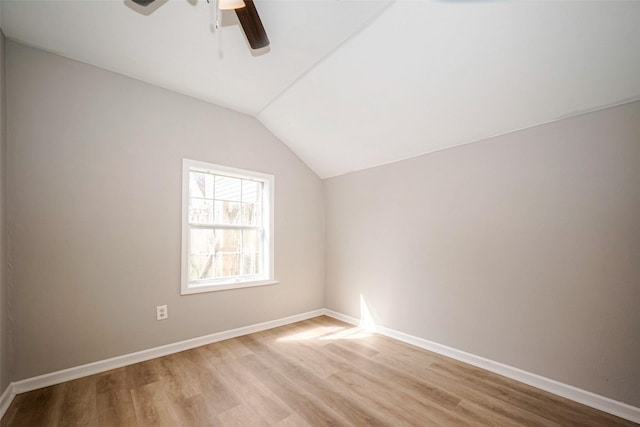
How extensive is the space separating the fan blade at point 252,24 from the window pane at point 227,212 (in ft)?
6.40

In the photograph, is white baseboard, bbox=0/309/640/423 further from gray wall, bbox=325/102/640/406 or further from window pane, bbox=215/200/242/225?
window pane, bbox=215/200/242/225

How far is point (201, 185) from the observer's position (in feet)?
10.1

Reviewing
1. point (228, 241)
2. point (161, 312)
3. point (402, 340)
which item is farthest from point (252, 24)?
point (402, 340)

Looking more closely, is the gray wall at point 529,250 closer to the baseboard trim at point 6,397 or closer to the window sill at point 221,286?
the window sill at point 221,286

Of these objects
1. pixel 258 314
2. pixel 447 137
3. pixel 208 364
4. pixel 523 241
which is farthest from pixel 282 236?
pixel 523 241

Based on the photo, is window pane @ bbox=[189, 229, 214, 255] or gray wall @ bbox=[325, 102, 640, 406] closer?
gray wall @ bbox=[325, 102, 640, 406]

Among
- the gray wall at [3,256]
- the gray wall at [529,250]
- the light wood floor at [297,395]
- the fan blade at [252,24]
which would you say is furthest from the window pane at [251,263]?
the fan blade at [252,24]

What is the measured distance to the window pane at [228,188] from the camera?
321 centimetres

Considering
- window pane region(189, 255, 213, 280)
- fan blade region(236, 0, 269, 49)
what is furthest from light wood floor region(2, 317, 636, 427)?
fan blade region(236, 0, 269, 49)

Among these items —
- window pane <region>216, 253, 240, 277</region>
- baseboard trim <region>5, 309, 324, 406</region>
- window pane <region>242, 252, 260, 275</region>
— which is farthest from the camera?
window pane <region>242, 252, 260, 275</region>

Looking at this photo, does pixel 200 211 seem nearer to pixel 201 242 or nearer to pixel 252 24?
pixel 201 242

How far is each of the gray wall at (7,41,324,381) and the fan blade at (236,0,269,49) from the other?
1.62 m

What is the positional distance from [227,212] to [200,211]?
12.3 inches

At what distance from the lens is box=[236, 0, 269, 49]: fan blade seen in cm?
146
